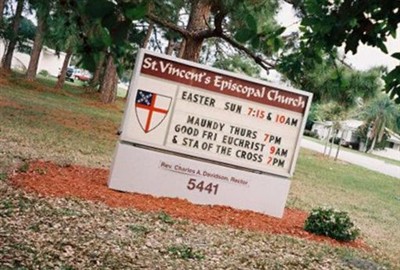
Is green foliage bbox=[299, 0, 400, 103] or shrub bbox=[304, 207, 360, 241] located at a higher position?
green foliage bbox=[299, 0, 400, 103]

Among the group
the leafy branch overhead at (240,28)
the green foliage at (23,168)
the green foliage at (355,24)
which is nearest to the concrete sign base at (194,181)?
the green foliage at (23,168)

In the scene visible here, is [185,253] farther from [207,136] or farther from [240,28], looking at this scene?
[240,28]

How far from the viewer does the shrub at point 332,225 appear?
283 inches

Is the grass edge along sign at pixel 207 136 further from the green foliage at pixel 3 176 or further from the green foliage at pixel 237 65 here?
the green foliage at pixel 237 65

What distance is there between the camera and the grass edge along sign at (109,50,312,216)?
25.1ft

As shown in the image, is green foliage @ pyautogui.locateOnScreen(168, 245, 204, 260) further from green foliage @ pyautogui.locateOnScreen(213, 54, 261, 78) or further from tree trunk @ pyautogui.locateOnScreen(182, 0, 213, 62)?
green foliage @ pyautogui.locateOnScreen(213, 54, 261, 78)

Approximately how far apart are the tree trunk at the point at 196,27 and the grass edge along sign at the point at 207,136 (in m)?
2.51

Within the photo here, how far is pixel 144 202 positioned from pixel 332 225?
2.65m

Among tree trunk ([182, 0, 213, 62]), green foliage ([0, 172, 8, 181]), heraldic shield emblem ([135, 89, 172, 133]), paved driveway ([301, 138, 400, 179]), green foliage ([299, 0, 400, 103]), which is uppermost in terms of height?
tree trunk ([182, 0, 213, 62])

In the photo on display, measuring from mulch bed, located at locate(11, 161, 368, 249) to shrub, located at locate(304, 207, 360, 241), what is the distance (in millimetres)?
108

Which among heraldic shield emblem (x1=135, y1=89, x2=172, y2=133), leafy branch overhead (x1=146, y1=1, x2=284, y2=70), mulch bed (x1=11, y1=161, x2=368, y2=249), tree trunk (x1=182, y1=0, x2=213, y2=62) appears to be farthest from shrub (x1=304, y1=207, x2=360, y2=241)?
tree trunk (x1=182, y1=0, x2=213, y2=62)

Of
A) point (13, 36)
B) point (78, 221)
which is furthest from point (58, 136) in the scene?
point (13, 36)

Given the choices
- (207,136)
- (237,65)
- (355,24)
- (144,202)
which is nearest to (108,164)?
(207,136)

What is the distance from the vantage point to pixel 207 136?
7.92m
